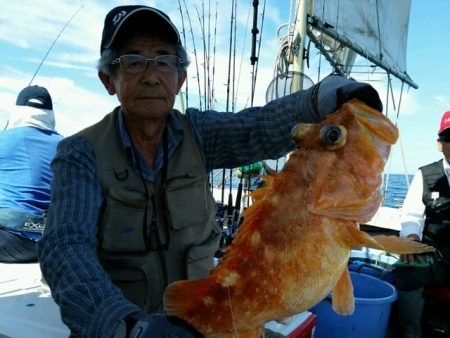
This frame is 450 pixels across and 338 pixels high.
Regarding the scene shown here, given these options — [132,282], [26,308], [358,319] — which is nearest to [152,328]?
[132,282]

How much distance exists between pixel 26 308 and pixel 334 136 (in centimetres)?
278

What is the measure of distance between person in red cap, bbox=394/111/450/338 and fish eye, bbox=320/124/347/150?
321cm

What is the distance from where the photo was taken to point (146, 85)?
6.86 ft

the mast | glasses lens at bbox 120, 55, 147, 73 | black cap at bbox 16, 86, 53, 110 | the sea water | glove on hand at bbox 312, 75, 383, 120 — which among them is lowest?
the sea water

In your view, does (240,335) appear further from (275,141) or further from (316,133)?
(275,141)

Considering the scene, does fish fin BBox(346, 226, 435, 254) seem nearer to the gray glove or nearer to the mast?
the gray glove

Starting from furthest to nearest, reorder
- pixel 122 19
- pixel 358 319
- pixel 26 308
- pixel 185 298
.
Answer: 1. pixel 358 319
2. pixel 26 308
3. pixel 122 19
4. pixel 185 298

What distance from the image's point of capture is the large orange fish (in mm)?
1559

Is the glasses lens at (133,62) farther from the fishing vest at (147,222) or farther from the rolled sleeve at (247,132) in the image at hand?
the rolled sleeve at (247,132)

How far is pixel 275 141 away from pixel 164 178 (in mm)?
672

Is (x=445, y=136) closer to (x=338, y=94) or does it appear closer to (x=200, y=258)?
(x=338, y=94)

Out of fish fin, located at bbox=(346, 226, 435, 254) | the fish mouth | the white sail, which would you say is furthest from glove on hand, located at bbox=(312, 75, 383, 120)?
the white sail

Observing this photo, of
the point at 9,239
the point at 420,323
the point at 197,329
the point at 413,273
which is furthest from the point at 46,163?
the point at 420,323

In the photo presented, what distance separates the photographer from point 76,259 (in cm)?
161
